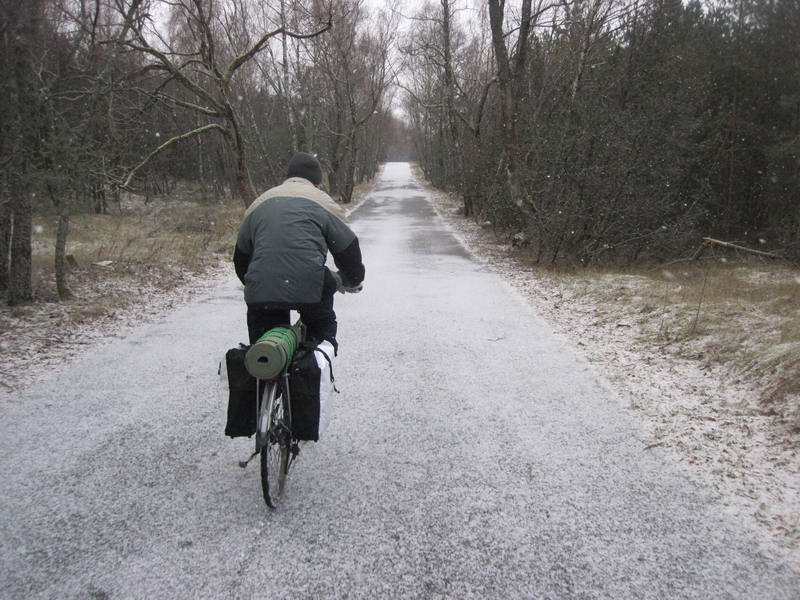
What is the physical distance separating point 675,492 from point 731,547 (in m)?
0.54

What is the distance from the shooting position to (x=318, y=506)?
3312mm

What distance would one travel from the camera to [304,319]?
11.7 feet

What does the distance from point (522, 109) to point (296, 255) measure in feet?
52.0

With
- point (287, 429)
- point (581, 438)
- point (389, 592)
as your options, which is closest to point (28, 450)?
point (287, 429)

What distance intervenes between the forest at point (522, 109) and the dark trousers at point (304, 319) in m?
5.66

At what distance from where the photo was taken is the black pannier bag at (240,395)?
10.3 ft

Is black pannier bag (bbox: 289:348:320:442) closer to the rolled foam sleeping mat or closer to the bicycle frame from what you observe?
the bicycle frame

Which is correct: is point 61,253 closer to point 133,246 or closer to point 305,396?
point 133,246

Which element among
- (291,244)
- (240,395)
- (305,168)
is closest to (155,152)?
(305,168)

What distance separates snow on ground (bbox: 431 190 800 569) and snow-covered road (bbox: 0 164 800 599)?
18 cm

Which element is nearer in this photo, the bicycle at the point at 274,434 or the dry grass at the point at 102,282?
the bicycle at the point at 274,434

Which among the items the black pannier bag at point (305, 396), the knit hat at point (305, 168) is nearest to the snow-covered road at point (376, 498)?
the black pannier bag at point (305, 396)

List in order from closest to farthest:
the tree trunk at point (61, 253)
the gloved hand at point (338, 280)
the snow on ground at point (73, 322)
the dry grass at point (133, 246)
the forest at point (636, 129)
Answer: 1. the gloved hand at point (338, 280)
2. the snow on ground at point (73, 322)
3. the tree trunk at point (61, 253)
4. the dry grass at point (133, 246)
5. the forest at point (636, 129)

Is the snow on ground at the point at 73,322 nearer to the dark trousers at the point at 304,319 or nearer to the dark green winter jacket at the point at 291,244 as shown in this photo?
the dark trousers at the point at 304,319
